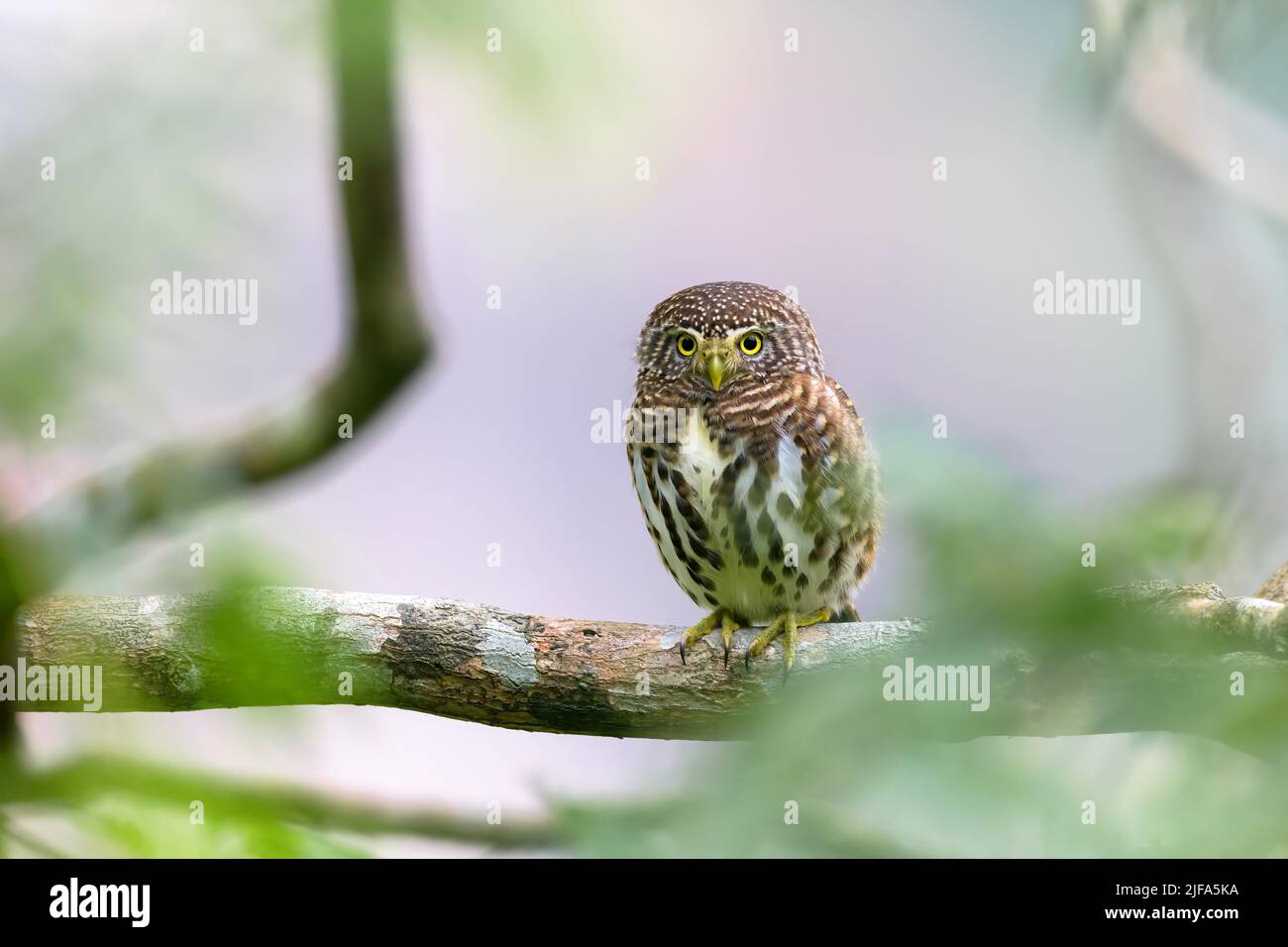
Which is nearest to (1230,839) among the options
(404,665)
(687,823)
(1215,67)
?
(687,823)

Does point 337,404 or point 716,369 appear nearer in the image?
point 337,404

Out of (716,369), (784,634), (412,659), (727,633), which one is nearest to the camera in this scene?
(412,659)

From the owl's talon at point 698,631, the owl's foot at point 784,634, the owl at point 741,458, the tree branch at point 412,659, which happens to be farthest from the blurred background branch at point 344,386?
the owl's foot at point 784,634

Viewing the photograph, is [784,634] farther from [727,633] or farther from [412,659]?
[412,659]

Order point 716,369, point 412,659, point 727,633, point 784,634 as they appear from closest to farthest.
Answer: point 412,659 < point 727,633 < point 784,634 < point 716,369

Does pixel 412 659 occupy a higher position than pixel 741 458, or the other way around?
pixel 741 458

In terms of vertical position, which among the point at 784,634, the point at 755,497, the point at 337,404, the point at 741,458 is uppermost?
the point at 337,404

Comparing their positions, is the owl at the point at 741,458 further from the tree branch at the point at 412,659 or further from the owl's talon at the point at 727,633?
the tree branch at the point at 412,659

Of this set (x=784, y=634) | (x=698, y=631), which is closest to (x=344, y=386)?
(x=698, y=631)
